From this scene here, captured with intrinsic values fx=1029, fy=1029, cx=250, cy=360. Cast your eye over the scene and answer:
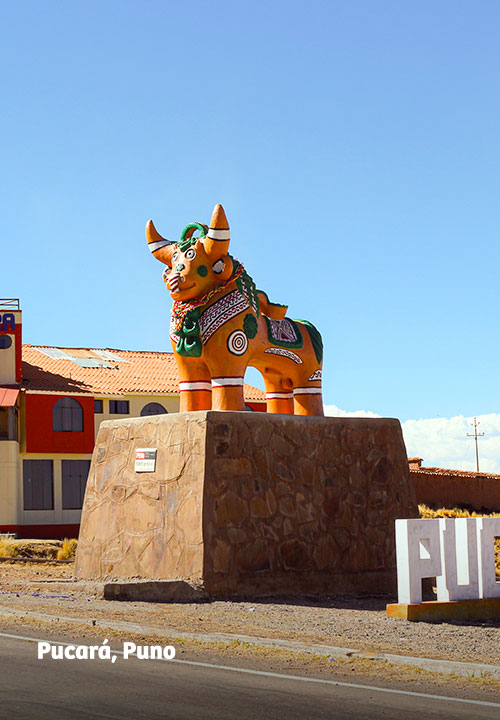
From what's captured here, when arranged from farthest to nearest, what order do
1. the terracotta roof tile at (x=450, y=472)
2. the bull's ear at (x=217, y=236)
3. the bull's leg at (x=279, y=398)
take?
the terracotta roof tile at (x=450, y=472)
the bull's leg at (x=279, y=398)
the bull's ear at (x=217, y=236)

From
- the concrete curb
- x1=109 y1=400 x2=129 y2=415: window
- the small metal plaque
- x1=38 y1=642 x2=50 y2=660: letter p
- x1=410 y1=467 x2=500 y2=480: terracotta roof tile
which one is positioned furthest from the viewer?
x1=109 y1=400 x2=129 y2=415: window

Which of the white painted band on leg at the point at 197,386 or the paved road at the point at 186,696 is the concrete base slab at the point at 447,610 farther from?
the white painted band on leg at the point at 197,386

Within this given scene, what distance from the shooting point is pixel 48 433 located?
39.8 meters

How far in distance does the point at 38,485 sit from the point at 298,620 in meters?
29.0

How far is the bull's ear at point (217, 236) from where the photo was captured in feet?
50.8

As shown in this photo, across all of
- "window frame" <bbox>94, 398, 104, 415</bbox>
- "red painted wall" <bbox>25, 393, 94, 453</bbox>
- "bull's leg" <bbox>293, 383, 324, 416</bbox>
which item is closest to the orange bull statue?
"bull's leg" <bbox>293, 383, 324, 416</bbox>

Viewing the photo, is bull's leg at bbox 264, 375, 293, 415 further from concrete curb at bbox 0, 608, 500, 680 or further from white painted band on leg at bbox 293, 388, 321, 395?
concrete curb at bbox 0, 608, 500, 680

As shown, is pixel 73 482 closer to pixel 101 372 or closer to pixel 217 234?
pixel 101 372

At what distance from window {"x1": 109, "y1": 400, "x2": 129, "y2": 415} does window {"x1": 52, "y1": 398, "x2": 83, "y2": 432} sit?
1426 millimetres

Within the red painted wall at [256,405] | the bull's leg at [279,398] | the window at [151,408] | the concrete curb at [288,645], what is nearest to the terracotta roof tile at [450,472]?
the red painted wall at [256,405]

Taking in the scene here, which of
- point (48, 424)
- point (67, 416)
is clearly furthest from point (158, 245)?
point (67, 416)

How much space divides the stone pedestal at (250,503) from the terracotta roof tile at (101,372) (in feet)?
79.9

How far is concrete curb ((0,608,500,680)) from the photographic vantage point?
8.74m

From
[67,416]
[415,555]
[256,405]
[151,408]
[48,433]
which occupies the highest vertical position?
[256,405]
